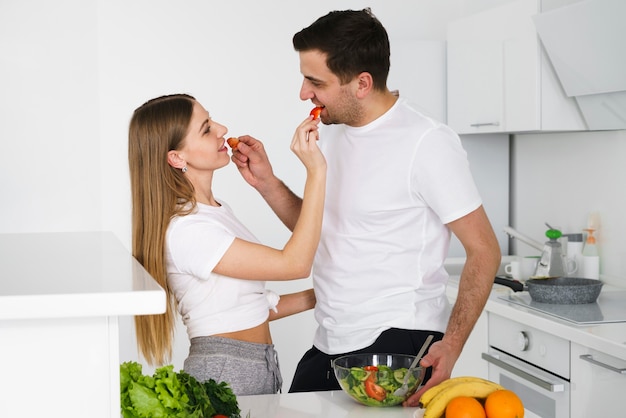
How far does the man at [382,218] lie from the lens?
6.44ft

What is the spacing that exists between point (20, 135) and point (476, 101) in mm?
2114

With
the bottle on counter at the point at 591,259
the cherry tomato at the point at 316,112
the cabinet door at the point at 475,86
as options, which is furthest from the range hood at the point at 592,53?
the cherry tomato at the point at 316,112

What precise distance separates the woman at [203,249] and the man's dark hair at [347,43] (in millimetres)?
254

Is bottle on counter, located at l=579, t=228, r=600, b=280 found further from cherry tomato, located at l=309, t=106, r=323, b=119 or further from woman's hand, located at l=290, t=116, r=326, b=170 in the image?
woman's hand, located at l=290, t=116, r=326, b=170

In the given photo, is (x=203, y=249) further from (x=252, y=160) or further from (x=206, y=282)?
(x=252, y=160)

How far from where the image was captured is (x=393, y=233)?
202 centimetres

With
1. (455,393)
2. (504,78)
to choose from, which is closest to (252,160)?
(455,393)

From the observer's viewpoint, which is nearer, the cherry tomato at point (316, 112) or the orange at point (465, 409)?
the orange at point (465, 409)

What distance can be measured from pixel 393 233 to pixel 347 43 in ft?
1.63

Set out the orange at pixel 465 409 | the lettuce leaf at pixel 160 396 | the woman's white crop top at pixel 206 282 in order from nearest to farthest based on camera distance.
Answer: the lettuce leaf at pixel 160 396
the orange at pixel 465 409
the woman's white crop top at pixel 206 282

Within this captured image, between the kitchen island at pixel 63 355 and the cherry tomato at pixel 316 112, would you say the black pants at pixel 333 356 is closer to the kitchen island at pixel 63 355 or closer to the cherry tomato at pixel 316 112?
the cherry tomato at pixel 316 112

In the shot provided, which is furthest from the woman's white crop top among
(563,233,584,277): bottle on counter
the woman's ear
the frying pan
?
(563,233,584,277): bottle on counter

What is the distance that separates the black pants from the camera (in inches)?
77.7

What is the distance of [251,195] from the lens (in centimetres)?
399
